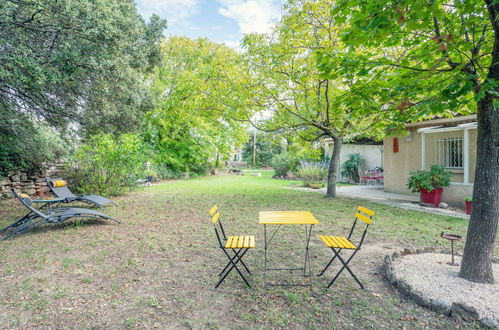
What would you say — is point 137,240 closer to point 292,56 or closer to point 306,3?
point 292,56

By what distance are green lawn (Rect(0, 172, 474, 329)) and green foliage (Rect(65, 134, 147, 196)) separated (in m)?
3.73

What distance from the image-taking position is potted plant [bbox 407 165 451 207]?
807 centimetres

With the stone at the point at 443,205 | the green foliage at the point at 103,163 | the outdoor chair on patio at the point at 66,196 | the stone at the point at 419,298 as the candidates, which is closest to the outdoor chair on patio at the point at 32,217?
the outdoor chair on patio at the point at 66,196

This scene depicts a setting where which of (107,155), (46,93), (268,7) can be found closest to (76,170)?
(107,155)

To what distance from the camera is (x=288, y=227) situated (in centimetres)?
606

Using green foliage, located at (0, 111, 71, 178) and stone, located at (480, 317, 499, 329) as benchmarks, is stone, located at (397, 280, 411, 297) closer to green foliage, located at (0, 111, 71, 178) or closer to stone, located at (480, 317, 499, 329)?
stone, located at (480, 317, 499, 329)

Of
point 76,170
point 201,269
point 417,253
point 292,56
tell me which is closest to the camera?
point 201,269

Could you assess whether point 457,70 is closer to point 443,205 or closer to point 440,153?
point 443,205

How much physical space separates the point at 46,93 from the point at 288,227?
7125 millimetres

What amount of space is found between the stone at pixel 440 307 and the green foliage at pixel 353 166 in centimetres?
1437

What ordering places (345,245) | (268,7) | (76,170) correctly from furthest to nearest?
(76,170)
(268,7)
(345,245)

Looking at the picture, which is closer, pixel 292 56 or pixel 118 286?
pixel 118 286

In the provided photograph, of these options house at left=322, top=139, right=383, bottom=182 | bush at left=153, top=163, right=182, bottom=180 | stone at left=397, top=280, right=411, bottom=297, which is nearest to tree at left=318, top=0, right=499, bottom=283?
stone at left=397, top=280, right=411, bottom=297

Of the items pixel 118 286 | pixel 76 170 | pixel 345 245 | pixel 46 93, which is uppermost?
pixel 46 93
